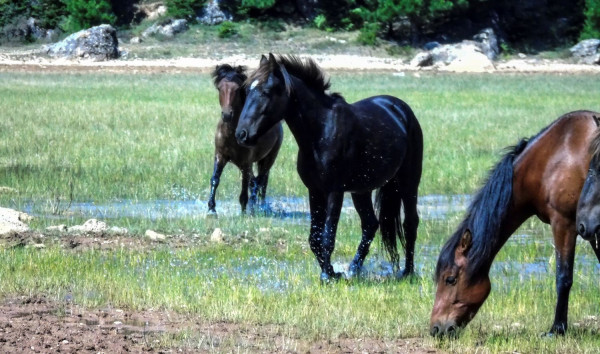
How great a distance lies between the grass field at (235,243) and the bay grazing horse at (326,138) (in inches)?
21.6

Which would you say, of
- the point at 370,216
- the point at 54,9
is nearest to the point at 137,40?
the point at 54,9

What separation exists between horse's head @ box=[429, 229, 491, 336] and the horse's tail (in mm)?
3140

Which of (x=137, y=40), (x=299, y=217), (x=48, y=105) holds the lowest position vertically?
(x=137, y=40)

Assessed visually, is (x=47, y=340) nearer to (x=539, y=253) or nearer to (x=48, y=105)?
(x=539, y=253)

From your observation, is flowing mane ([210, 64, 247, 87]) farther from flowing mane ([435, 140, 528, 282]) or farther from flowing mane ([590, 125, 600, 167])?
flowing mane ([590, 125, 600, 167])

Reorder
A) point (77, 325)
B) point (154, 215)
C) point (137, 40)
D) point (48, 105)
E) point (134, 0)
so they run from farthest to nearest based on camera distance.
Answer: point (134, 0) < point (137, 40) < point (48, 105) < point (154, 215) < point (77, 325)

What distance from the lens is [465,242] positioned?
24.4 ft

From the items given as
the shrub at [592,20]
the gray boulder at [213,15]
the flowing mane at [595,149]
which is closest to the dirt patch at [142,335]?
the flowing mane at [595,149]

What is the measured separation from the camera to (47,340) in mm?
7234

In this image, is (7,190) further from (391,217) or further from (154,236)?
(391,217)

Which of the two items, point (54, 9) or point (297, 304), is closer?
point (297, 304)

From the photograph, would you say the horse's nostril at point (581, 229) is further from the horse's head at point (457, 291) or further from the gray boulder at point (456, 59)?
the gray boulder at point (456, 59)

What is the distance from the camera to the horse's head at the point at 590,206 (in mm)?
6773

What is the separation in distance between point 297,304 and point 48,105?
774 inches
